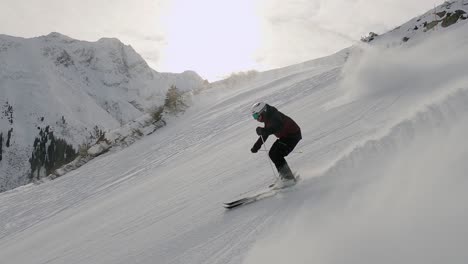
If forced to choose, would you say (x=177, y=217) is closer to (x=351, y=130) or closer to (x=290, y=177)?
(x=290, y=177)

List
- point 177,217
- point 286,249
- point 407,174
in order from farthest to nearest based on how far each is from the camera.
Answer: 1. point 177,217
2. point 407,174
3. point 286,249

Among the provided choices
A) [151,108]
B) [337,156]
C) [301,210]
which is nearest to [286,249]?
[301,210]

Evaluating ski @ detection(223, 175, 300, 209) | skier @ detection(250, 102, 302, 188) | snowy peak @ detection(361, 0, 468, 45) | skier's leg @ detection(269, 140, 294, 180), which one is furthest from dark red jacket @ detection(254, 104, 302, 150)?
snowy peak @ detection(361, 0, 468, 45)

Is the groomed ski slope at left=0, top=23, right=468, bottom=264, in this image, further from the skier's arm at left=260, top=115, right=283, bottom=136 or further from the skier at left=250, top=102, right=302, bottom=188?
the skier's arm at left=260, top=115, right=283, bottom=136

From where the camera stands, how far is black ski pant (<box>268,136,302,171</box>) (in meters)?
6.60

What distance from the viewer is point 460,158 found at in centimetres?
427

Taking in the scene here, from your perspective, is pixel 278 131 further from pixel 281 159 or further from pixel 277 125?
pixel 281 159

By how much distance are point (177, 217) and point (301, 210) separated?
2649 millimetres

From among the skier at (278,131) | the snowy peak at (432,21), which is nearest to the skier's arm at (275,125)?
the skier at (278,131)

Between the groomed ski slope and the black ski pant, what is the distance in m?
0.47

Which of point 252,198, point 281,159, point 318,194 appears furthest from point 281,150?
point 318,194

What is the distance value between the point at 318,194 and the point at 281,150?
141 cm

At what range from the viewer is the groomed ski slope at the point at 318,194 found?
365cm

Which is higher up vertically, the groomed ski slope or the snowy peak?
the snowy peak
